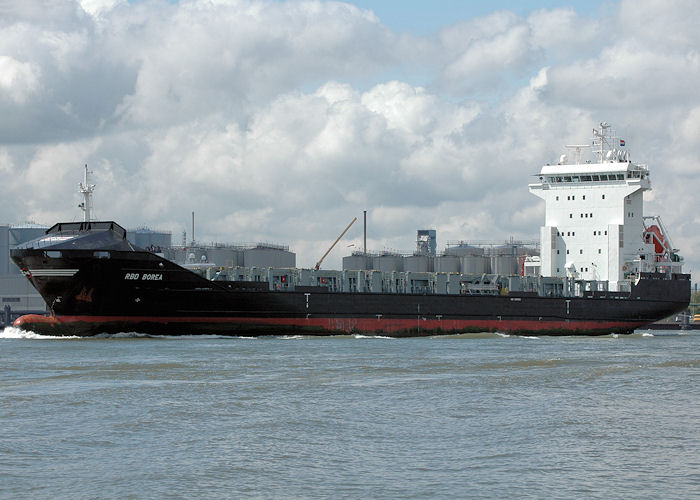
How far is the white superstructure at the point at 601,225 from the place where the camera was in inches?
2063

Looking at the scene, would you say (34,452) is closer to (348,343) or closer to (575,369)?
(575,369)

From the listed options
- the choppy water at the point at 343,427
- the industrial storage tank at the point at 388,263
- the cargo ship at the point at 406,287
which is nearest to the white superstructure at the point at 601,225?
the cargo ship at the point at 406,287

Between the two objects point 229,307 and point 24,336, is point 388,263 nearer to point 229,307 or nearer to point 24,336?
point 229,307

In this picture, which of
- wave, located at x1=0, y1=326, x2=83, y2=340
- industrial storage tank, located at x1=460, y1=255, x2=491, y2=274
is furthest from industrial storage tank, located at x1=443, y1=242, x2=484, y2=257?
wave, located at x1=0, y1=326, x2=83, y2=340

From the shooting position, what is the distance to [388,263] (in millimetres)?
60188

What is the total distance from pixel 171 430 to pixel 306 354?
14279mm

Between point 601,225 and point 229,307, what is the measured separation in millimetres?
24366

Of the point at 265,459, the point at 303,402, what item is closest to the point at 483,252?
the point at 303,402

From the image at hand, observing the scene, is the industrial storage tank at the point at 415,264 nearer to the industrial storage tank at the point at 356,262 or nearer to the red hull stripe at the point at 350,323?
the industrial storage tank at the point at 356,262

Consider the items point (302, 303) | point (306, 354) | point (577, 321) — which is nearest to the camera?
point (306, 354)

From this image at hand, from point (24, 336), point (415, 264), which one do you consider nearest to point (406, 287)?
point (415, 264)

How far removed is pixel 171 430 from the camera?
17.2 meters

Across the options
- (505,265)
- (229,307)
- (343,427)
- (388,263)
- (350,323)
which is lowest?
(343,427)

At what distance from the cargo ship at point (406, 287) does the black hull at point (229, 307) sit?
51 millimetres
